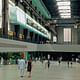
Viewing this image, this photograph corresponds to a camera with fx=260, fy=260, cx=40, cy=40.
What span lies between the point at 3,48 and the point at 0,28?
4599 millimetres

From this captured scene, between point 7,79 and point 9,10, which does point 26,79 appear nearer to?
point 7,79

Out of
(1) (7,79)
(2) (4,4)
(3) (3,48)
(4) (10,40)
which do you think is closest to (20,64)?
(1) (7,79)

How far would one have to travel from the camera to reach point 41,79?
67.8 ft

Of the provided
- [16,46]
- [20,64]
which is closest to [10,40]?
[16,46]

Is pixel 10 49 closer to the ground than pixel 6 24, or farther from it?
closer to the ground

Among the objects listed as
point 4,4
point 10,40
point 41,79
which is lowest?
point 41,79

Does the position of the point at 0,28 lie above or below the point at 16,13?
below

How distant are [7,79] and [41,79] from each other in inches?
106

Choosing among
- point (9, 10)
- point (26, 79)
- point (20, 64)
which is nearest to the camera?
point (26, 79)

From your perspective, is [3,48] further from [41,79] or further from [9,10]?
[41,79]

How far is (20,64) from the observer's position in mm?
21625

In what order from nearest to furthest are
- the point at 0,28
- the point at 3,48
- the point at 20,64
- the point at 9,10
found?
the point at 20,64 → the point at 3,48 → the point at 0,28 → the point at 9,10

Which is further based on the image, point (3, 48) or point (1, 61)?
point (1, 61)

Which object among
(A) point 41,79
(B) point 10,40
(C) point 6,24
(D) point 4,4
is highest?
(D) point 4,4
